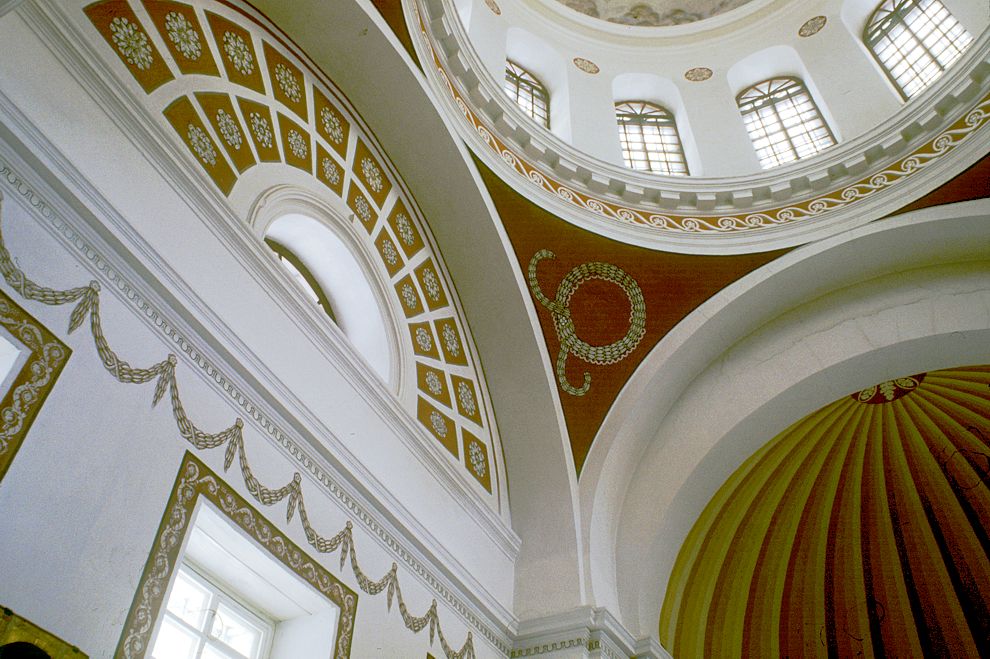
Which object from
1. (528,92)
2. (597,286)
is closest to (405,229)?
(597,286)

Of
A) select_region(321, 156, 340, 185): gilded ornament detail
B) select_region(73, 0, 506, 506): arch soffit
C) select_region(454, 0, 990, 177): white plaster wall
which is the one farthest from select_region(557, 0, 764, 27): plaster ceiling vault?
select_region(321, 156, 340, 185): gilded ornament detail

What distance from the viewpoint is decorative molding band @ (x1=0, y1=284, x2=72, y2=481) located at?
3314 mm

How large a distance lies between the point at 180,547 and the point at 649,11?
9.41 metres

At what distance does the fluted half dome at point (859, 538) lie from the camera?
9836 millimetres

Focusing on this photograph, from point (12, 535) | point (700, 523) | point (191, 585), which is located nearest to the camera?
point (12, 535)

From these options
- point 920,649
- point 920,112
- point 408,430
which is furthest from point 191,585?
point 920,649

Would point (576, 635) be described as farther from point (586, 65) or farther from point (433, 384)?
point (586, 65)

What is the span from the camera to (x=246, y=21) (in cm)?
606

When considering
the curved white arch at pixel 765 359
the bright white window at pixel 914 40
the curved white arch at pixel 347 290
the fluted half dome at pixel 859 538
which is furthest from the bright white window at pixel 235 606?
the bright white window at pixel 914 40

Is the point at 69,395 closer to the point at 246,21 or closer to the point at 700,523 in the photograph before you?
the point at 246,21

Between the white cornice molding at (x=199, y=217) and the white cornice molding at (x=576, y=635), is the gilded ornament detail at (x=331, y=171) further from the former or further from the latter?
the white cornice molding at (x=576, y=635)

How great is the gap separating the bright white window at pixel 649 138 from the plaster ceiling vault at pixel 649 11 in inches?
47.3

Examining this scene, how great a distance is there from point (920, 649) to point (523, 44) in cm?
892

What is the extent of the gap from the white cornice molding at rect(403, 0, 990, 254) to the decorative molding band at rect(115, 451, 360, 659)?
13.3 ft
